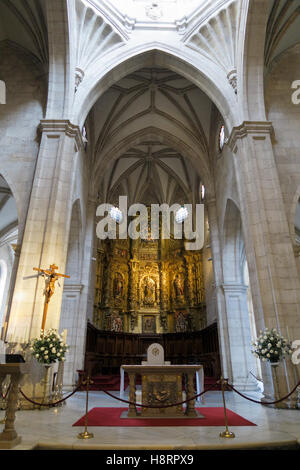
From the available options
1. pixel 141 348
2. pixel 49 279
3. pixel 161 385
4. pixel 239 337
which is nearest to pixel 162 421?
pixel 161 385

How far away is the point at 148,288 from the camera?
932 inches

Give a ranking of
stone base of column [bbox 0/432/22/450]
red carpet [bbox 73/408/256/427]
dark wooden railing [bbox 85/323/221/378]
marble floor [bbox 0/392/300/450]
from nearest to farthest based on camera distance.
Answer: stone base of column [bbox 0/432/22/450] < marble floor [bbox 0/392/300/450] < red carpet [bbox 73/408/256/427] < dark wooden railing [bbox 85/323/221/378]

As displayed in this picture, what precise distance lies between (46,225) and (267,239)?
21.9 feet

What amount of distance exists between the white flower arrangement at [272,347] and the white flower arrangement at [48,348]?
16.5ft

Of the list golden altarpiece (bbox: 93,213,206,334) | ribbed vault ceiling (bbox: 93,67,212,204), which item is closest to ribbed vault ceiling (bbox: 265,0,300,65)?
ribbed vault ceiling (bbox: 93,67,212,204)

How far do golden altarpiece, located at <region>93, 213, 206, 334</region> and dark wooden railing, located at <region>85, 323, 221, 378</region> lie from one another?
693 millimetres

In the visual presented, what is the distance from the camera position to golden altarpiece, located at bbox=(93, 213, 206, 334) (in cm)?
2109

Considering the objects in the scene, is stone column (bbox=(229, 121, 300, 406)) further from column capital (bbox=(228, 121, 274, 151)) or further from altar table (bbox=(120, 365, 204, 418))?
altar table (bbox=(120, 365, 204, 418))

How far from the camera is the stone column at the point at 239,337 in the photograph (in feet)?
42.7

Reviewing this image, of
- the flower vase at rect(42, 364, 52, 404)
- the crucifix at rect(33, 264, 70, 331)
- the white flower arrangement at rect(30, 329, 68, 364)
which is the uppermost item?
the crucifix at rect(33, 264, 70, 331)

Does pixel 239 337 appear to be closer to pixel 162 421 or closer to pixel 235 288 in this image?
pixel 235 288

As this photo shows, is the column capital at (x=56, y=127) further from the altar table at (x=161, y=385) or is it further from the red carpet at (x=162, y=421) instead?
the red carpet at (x=162, y=421)

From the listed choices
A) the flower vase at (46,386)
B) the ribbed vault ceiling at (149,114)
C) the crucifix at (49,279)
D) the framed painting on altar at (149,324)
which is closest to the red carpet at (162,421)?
the flower vase at (46,386)

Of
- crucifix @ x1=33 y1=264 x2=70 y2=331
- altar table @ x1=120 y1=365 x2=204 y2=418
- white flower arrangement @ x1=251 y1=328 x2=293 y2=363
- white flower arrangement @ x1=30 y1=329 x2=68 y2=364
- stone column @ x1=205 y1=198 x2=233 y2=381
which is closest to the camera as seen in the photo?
altar table @ x1=120 y1=365 x2=204 y2=418
